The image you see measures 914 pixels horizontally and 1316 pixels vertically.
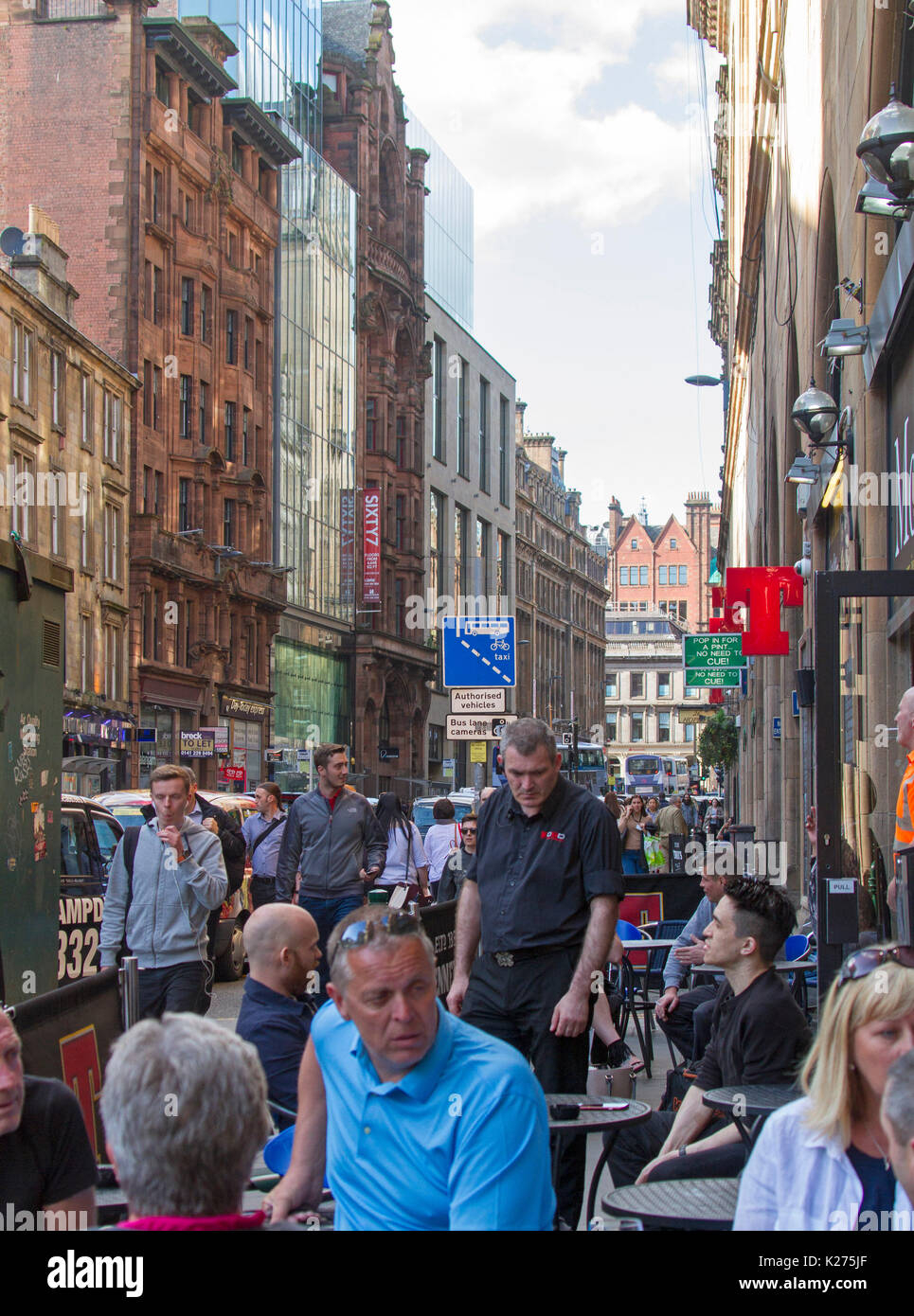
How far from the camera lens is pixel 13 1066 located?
3.74 metres

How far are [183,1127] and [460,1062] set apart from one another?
780 millimetres

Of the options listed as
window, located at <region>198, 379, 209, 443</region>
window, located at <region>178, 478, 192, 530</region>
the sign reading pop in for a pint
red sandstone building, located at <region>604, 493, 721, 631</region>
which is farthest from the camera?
red sandstone building, located at <region>604, 493, 721, 631</region>

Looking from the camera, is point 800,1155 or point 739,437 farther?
point 739,437

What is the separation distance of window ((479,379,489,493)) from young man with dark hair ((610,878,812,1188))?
293 feet

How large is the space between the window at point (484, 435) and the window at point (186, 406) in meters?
45.2

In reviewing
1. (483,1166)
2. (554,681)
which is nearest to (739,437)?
(483,1166)

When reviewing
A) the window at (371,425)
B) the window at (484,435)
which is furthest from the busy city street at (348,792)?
the window at (484,435)

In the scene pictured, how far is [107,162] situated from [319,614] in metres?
20.7

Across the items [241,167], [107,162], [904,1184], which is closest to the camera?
[904,1184]

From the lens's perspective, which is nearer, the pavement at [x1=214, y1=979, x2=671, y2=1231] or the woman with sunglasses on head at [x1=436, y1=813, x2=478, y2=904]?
the pavement at [x1=214, y1=979, x2=671, y2=1231]

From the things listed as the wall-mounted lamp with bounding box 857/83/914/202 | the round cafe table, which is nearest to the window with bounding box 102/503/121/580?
the wall-mounted lamp with bounding box 857/83/914/202

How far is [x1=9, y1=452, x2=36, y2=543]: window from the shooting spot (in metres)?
36.4

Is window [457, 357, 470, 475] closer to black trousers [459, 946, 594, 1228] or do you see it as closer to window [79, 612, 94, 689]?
window [79, 612, 94, 689]
